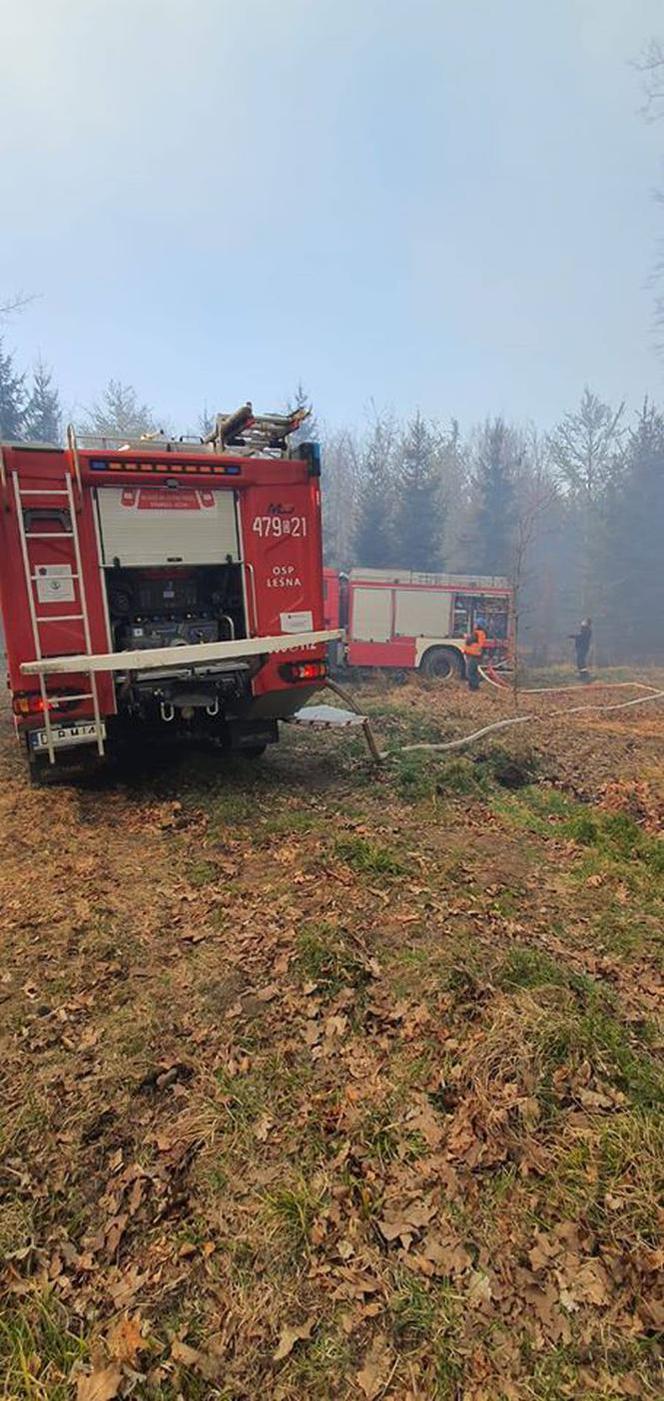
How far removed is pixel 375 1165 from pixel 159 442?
249 inches

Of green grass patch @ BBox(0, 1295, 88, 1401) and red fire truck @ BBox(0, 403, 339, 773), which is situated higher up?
red fire truck @ BBox(0, 403, 339, 773)

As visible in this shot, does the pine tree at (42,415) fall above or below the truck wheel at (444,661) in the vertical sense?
above

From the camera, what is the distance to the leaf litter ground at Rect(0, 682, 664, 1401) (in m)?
1.97

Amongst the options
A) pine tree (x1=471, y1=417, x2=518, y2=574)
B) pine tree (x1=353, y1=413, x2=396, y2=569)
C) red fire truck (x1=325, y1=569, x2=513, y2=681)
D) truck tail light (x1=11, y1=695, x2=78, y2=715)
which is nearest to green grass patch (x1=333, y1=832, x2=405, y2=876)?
truck tail light (x1=11, y1=695, x2=78, y2=715)

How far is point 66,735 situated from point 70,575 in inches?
54.2

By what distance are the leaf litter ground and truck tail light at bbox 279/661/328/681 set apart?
224 centimetres

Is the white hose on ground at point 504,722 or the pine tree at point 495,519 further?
the pine tree at point 495,519

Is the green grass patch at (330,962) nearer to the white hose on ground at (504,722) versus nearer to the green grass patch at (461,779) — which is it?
the green grass patch at (461,779)

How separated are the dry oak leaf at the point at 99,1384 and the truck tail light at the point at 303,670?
5.36 meters

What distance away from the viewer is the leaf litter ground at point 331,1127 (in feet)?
6.45

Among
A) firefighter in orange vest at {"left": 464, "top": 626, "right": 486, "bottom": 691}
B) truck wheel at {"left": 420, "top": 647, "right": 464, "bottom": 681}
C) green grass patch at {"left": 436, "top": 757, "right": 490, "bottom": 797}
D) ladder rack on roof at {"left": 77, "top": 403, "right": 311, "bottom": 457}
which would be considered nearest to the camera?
ladder rack on roof at {"left": 77, "top": 403, "right": 311, "bottom": 457}

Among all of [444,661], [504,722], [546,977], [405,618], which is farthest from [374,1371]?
[444,661]

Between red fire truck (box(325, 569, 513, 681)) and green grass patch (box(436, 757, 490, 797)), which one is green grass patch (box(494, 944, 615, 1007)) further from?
red fire truck (box(325, 569, 513, 681))

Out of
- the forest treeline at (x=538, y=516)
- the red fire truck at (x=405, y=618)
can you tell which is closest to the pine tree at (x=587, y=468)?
the forest treeline at (x=538, y=516)
